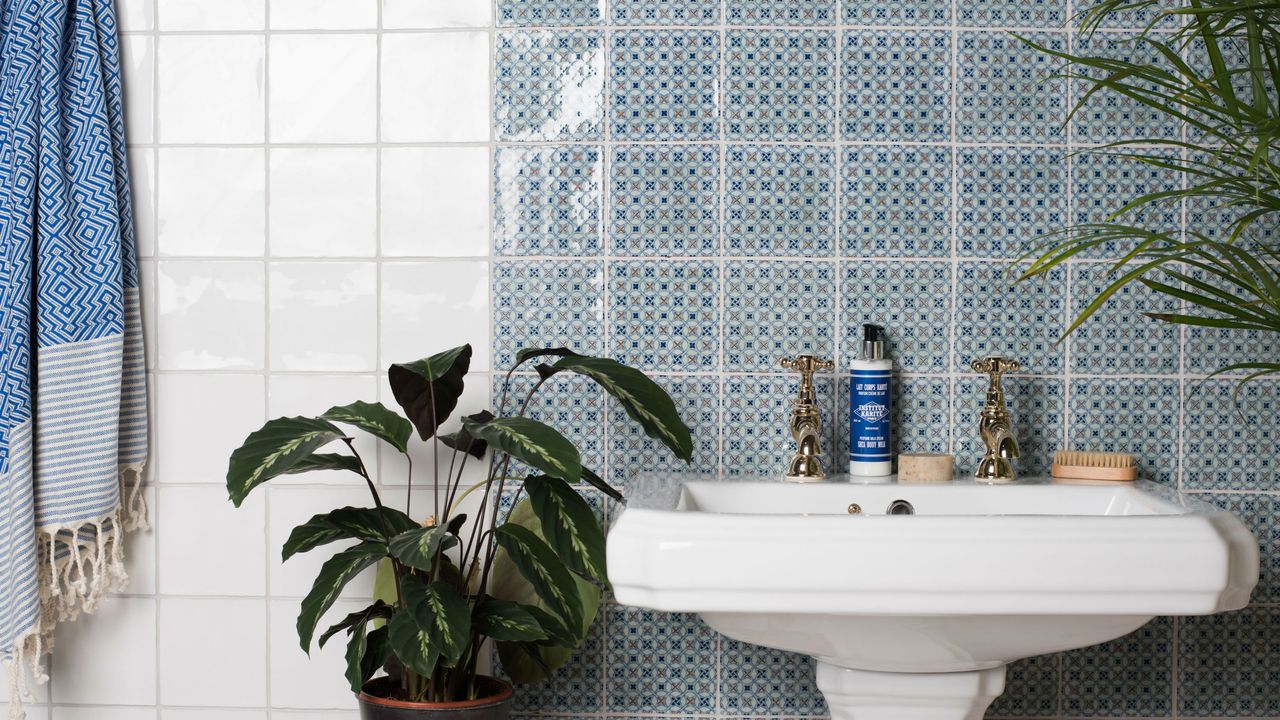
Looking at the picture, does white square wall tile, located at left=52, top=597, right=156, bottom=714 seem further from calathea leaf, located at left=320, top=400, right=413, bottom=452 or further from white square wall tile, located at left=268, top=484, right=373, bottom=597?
calathea leaf, located at left=320, top=400, right=413, bottom=452

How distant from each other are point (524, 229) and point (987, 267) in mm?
710

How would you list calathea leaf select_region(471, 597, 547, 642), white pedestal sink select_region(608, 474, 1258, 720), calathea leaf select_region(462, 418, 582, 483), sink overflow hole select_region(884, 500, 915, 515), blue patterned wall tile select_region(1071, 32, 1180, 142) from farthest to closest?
1. blue patterned wall tile select_region(1071, 32, 1180, 142)
2. sink overflow hole select_region(884, 500, 915, 515)
3. calathea leaf select_region(471, 597, 547, 642)
4. calathea leaf select_region(462, 418, 582, 483)
5. white pedestal sink select_region(608, 474, 1258, 720)

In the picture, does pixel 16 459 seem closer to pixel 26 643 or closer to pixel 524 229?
pixel 26 643

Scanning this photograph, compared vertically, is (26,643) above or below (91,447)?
below

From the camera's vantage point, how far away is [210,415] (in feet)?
5.32

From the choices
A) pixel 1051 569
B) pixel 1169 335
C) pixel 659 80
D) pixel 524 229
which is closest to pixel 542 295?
pixel 524 229

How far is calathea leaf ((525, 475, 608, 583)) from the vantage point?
1.25 meters

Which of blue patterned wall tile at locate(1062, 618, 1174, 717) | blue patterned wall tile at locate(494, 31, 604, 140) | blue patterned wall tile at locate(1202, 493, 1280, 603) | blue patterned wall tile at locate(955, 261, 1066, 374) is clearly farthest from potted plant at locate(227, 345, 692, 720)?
blue patterned wall tile at locate(1202, 493, 1280, 603)

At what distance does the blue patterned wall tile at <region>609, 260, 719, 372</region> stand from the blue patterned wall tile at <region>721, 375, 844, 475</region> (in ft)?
0.22

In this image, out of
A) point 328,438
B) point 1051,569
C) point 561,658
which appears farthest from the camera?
point 561,658

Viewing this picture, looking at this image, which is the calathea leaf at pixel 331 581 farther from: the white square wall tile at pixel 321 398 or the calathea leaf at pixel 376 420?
the white square wall tile at pixel 321 398

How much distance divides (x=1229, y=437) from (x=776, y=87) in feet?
2.86

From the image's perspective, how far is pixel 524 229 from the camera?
5.25ft

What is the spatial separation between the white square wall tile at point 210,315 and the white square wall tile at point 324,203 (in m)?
0.09
